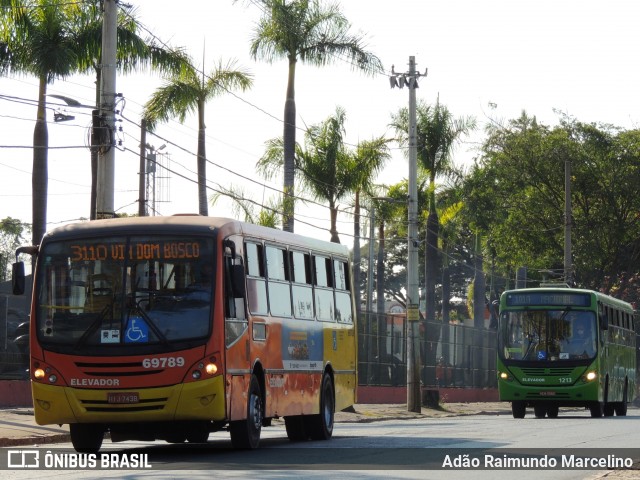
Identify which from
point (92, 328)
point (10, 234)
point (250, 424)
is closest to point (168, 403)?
point (92, 328)

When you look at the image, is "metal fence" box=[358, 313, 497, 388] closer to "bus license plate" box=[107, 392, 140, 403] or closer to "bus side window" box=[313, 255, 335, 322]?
"bus side window" box=[313, 255, 335, 322]

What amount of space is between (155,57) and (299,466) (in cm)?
2122

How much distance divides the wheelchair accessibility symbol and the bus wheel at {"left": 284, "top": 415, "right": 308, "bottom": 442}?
527 cm

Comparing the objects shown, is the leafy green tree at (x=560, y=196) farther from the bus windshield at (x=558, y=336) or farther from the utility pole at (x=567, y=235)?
the bus windshield at (x=558, y=336)

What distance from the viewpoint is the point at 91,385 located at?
16969 mm

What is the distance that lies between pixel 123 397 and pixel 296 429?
221 inches

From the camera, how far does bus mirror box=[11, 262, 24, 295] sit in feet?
58.2

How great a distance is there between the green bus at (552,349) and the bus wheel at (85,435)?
19.5 meters

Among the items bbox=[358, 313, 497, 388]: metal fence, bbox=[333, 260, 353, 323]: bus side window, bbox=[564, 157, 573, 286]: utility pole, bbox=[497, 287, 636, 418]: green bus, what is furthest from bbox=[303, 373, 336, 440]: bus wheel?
bbox=[564, 157, 573, 286]: utility pole

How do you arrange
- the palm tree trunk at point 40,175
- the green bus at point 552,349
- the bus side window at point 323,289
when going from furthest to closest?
the palm tree trunk at point 40,175 < the green bus at point 552,349 < the bus side window at point 323,289

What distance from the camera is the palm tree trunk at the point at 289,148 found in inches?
1570

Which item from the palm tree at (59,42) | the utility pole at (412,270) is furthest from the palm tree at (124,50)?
the utility pole at (412,270)

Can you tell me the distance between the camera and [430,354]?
1955 inches

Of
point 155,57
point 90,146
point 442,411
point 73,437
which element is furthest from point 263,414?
point 442,411
